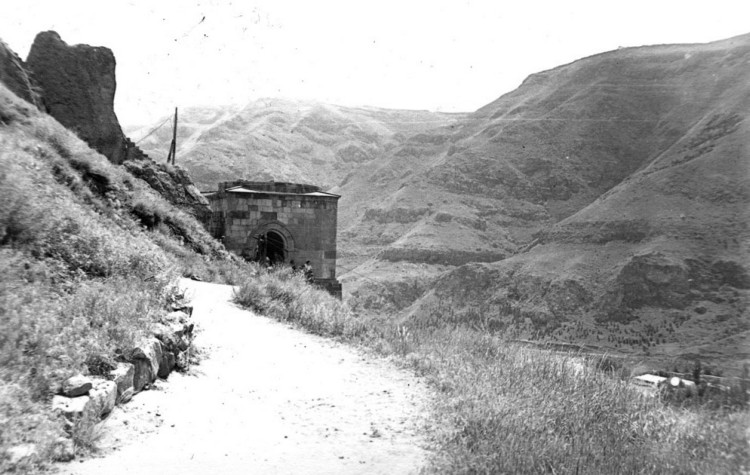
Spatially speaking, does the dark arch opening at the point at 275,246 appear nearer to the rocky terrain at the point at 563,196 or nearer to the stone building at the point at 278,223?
the stone building at the point at 278,223

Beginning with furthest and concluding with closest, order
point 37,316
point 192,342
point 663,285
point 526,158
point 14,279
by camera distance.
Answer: point 526,158 < point 663,285 < point 192,342 < point 14,279 < point 37,316

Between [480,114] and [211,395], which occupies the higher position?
[480,114]

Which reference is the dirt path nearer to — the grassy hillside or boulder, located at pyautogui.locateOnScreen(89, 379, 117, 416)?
boulder, located at pyautogui.locateOnScreen(89, 379, 117, 416)

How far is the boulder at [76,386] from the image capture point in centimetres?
446

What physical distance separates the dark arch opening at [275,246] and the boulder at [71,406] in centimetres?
1808

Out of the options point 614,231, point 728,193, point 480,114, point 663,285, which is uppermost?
point 480,114

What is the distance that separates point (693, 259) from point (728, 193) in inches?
432

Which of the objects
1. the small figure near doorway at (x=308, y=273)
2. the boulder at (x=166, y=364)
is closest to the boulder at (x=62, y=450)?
the boulder at (x=166, y=364)

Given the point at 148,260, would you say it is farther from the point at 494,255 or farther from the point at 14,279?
the point at 494,255

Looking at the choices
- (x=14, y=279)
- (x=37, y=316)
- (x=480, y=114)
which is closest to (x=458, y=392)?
(x=37, y=316)

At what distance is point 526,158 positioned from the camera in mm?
128000

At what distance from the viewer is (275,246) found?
22.7 m

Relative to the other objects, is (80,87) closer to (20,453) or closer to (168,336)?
(168,336)

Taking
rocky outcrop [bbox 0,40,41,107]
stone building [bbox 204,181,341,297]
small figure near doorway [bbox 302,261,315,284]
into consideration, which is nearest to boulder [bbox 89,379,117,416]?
small figure near doorway [bbox 302,261,315,284]
